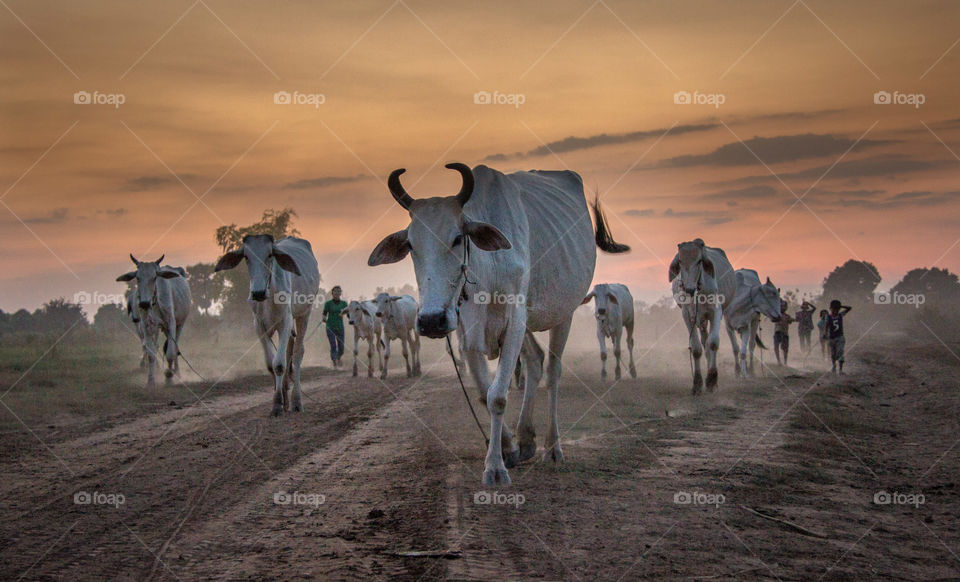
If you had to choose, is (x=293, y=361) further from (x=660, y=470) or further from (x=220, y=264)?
(x=660, y=470)

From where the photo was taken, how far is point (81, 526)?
19.7 ft

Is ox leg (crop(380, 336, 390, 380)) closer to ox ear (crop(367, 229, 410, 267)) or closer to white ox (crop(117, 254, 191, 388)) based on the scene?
white ox (crop(117, 254, 191, 388))

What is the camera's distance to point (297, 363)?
44.6 feet

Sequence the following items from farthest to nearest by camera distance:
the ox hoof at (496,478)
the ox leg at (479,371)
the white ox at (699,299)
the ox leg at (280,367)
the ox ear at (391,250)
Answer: the white ox at (699,299) → the ox leg at (280,367) → the ox leg at (479,371) → the ox ear at (391,250) → the ox hoof at (496,478)

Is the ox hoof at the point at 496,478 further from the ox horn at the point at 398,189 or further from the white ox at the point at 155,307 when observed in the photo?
the white ox at the point at 155,307

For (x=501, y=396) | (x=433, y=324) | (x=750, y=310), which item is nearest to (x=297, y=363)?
(x=501, y=396)

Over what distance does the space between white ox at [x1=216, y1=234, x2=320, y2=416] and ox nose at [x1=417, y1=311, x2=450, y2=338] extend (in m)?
6.40

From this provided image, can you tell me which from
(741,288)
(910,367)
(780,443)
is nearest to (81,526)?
(780,443)

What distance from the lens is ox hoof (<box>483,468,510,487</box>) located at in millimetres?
6895

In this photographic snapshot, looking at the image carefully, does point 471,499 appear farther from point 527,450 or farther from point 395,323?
point 395,323

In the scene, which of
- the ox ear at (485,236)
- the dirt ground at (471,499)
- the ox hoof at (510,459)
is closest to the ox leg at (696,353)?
the dirt ground at (471,499)

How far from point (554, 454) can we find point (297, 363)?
6.63 metres

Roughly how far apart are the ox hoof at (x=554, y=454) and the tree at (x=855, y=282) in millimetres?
80356

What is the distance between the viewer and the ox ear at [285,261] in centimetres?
1270
